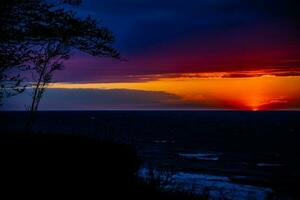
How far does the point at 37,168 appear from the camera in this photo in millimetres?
10320

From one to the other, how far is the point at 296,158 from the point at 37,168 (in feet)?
260

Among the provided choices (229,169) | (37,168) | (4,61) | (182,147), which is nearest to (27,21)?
(4,61)

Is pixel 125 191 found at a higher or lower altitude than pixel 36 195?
lower

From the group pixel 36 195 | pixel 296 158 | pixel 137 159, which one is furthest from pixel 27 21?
pixel 296 158

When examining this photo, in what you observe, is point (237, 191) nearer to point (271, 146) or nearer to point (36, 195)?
point (36, 195)

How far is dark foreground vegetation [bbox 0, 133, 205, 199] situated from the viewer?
379 inches

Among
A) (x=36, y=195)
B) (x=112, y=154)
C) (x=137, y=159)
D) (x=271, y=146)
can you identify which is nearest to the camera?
(x=36, y=195)

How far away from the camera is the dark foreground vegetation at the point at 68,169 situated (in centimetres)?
962

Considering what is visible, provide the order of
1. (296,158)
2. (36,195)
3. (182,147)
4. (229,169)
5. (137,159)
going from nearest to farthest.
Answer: (36,195) → (137,159) → (229,169) → (296,158) → (182,147)

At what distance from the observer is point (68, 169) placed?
10.9 metres

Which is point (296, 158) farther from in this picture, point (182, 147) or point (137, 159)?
point (137, 159)

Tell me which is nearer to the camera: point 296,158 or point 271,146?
point 296,158

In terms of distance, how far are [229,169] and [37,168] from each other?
193ft

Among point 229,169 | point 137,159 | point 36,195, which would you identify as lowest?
point 229,169
